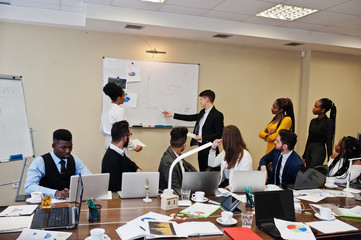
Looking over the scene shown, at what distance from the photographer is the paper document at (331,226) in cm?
211

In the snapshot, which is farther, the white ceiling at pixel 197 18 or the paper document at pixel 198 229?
the white ceiling at pixel 197 18

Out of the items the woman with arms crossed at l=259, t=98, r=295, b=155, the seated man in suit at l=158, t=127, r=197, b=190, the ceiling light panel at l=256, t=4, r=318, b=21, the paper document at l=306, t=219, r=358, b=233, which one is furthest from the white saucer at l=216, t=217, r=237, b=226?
the ceiling light panel at l=256, t=4, r=318, b=21

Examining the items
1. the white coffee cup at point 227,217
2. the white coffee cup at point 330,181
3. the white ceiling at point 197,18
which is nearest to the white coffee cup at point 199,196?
the white coffee cup at point 227,217

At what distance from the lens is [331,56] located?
606 centimetres

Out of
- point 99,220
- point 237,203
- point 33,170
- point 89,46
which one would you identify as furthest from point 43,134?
point 237,203

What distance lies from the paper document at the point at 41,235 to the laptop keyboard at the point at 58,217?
0.10 metres

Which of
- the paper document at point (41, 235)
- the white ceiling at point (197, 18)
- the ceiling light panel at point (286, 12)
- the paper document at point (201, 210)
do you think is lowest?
the paper document at point (201, 210)

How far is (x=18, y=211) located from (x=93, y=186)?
0.51 m

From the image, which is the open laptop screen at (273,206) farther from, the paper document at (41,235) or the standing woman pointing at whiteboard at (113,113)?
the standing woman pointing at whiteboard at (113,113)

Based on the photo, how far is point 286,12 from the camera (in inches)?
166

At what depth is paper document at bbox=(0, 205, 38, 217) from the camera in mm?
2072

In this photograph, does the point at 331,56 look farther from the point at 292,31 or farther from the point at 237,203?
the point at 237,203

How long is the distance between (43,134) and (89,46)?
1425mm

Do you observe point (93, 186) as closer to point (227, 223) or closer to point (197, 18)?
point (227, 223)
